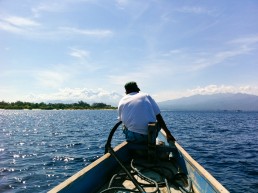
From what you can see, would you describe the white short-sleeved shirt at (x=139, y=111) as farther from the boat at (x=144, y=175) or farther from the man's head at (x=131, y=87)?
the boat at (x=144, y=175)

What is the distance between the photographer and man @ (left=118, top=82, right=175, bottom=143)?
6477mm

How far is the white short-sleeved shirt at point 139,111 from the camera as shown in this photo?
6469 millimetres

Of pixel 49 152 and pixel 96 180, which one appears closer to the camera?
pixel 96 180

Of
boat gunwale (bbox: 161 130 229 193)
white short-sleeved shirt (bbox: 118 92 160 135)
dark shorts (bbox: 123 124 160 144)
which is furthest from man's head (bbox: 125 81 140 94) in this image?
boat gunwale (bbox: 161 130 229 193)

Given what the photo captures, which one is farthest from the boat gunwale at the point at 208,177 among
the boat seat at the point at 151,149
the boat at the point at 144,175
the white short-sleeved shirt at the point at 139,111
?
the white short-sleeved shirt at the point at 139,111

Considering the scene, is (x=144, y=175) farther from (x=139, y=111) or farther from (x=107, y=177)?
(x=139, y=111)

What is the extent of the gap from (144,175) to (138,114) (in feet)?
4.92

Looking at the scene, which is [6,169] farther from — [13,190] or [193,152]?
[193,152]

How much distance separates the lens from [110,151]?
6.05m

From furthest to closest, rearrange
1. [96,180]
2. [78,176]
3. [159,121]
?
[159,121] → [96,180] → [78,176]

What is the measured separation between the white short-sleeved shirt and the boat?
0.53 m

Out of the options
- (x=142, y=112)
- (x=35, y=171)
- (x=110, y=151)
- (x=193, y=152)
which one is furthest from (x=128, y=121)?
(x=193, y=152)

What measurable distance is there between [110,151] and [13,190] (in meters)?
6.83

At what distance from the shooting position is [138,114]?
646 cm
